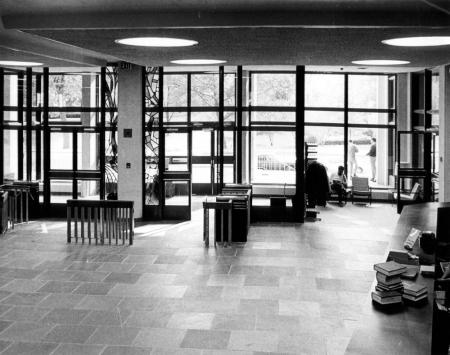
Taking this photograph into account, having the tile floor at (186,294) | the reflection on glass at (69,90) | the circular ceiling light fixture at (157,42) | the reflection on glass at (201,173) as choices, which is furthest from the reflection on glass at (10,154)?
the circular ceiling light fixture at (157,42)

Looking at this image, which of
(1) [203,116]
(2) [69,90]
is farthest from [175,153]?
(2) [69,90]

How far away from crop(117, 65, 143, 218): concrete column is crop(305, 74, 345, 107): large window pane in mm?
5796

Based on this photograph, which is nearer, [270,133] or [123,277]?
[123,277]

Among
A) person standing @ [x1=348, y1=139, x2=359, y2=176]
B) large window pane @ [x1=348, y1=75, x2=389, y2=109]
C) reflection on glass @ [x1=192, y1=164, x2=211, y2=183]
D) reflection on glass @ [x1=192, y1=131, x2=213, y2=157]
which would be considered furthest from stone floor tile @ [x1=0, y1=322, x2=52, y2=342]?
large window pane @ [x1=348, y1=75, x2=389, y2=109]

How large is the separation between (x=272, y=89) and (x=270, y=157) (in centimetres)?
201

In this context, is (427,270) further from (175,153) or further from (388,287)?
(175,153)

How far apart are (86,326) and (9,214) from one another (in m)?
8.21

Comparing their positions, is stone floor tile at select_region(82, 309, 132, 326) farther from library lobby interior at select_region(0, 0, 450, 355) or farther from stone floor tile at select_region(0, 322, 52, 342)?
stone floor tile at select_region(0, 322, 52, 342)

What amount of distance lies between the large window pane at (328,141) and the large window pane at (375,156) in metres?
0.33

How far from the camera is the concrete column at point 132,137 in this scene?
1358cm

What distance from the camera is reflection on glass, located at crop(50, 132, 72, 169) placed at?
1420cm

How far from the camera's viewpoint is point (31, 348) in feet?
17.9

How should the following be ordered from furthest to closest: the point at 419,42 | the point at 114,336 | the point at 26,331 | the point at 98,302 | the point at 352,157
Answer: the point at 352,157, the point at 419,42, the point at 98,302, the point at 26,331, the point at 114,336

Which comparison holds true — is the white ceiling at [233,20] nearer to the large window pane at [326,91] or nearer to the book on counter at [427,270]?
the book on counter at [427,270]
